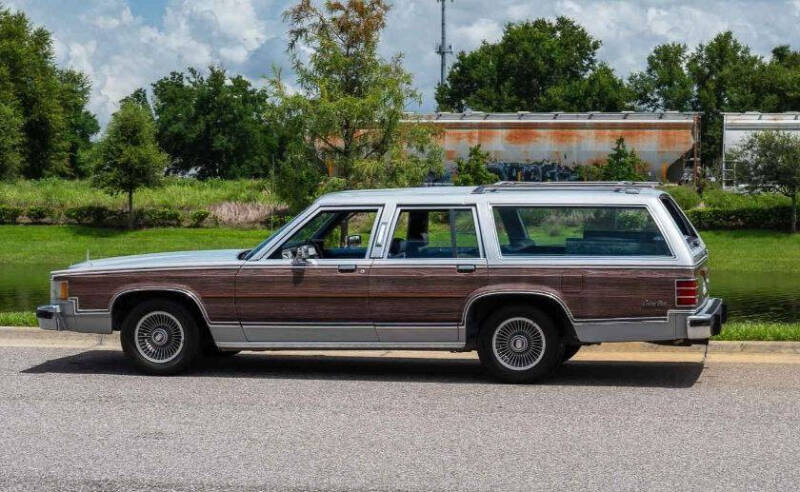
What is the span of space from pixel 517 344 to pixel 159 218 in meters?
36.3

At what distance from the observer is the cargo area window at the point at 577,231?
10.3 metres

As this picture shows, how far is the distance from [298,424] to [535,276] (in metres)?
2.69

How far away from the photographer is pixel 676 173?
4491 cm

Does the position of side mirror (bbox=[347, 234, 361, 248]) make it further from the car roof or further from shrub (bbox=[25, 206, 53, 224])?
shrub (bbox=[25, 206, 53, 224])

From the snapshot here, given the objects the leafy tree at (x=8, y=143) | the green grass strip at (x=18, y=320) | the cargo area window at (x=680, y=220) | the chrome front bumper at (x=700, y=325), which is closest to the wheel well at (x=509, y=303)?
the chrome front bumper at (x=700, y=325)

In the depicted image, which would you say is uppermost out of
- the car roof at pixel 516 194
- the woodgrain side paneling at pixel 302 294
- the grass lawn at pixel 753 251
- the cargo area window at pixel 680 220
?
the car roof at pixel 516 194

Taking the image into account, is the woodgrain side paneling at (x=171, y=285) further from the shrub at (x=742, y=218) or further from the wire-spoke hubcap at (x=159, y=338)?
the shrub at (x=742, y=218)

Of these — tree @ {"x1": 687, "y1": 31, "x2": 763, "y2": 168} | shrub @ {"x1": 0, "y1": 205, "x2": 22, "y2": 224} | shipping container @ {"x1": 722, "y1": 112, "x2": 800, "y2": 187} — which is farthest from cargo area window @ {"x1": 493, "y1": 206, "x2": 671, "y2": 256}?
tree @ {"x1": 687, "y1": 31, "x2": 763, "y2": 168}

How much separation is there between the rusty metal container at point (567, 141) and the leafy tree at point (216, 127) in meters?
36.6

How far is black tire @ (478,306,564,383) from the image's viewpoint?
10273 millimetres

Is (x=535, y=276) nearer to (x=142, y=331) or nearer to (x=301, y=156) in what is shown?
(x=142, y=331)

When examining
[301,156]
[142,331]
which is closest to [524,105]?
[301,156]

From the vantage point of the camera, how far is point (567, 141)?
45.3 meters

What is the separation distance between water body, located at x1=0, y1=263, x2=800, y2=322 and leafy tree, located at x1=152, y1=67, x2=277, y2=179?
46.6 metres
